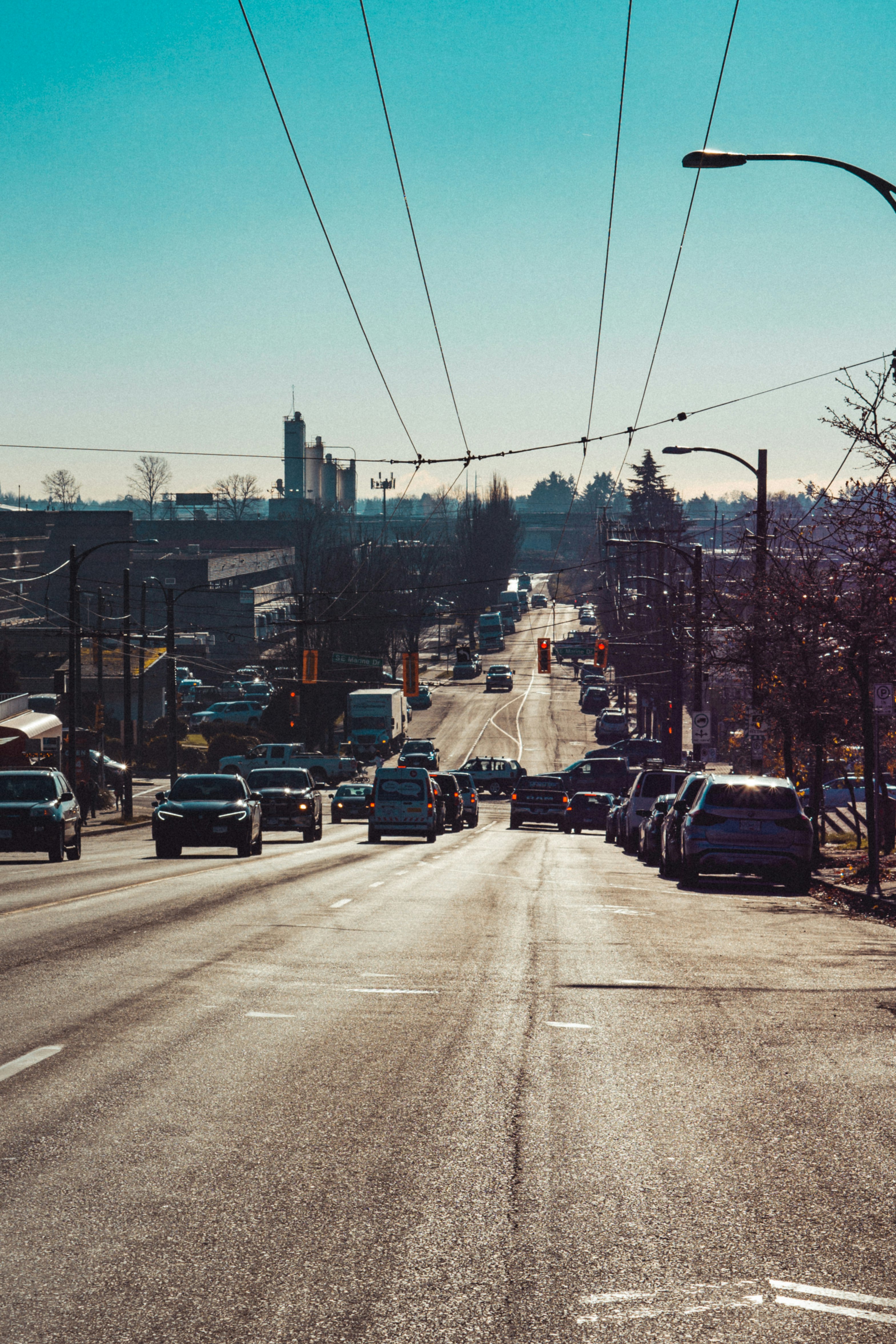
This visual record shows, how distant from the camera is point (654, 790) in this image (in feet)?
116

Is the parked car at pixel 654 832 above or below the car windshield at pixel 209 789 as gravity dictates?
below

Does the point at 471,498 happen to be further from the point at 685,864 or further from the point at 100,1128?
the point at 100,1128

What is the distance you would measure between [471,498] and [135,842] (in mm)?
153040

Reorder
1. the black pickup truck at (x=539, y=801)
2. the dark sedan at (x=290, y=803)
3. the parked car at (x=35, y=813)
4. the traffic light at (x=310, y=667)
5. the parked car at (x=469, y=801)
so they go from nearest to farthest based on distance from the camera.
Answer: the parked car at (x=35, y=813), the dark sedan at (x=290, y=803), the black pickup truck at (x=539, y=801), the parked car at (x=469, y=801), the traffic light at (x=310, y=667)

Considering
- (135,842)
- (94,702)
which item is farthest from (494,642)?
(135,842)


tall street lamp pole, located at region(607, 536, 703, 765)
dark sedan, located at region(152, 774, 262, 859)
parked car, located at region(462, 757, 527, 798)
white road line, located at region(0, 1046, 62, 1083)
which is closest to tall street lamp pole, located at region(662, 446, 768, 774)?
tall street lamp pole, located at region(607, 536, 703, 765)

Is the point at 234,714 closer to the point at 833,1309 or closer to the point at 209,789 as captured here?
the point at 209,789

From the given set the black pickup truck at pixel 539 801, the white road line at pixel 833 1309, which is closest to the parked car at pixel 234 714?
the black pickup truck at pixel 539 801

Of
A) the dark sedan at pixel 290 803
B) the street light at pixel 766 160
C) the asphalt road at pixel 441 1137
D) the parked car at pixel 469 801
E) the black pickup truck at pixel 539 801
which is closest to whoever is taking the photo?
the asphalt road at pixel 441 1137

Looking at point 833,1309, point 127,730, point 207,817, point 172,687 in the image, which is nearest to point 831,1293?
point 833,1309

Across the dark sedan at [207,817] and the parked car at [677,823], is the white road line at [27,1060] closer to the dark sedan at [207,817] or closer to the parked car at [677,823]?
the parked car at [677,823]

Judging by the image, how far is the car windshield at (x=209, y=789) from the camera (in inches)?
1069

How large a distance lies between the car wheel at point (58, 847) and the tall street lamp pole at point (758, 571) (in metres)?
13.2

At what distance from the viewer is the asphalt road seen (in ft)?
14.5
